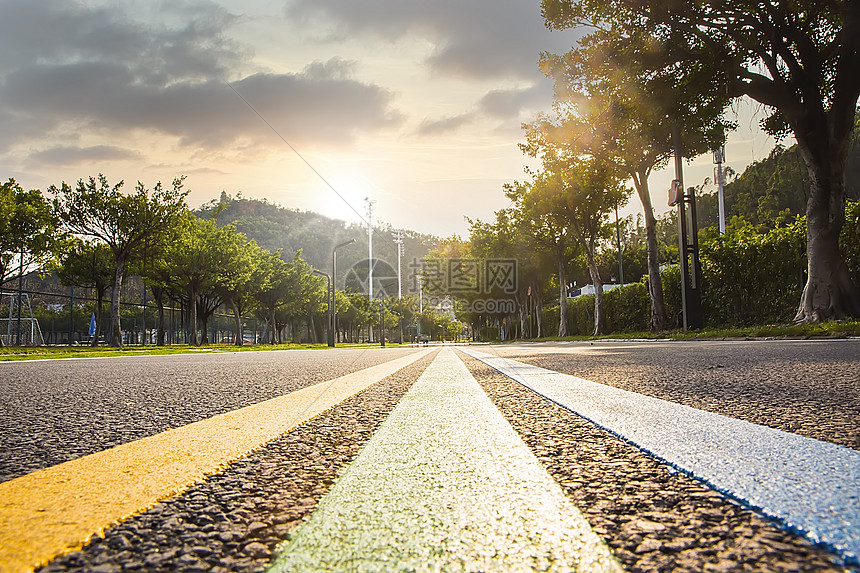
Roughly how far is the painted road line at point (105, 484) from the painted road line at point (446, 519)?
13.6 inches

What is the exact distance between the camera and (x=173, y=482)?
1.21 meters

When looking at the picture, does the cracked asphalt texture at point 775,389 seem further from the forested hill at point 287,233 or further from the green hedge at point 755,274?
the forested hill at point 287,233

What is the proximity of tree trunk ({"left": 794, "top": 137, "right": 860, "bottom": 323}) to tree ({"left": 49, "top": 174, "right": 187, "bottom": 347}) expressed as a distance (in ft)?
91.2

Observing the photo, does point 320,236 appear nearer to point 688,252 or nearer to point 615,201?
point 615,201

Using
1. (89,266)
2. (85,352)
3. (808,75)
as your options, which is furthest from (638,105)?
(89,266)

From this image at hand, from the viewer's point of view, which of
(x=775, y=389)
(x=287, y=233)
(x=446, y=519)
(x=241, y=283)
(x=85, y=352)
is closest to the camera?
(x=446, y=519)

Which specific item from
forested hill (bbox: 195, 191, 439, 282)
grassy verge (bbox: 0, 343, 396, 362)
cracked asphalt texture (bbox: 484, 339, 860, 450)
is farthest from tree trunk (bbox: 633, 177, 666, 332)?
forested hill (bbox: 195, 191, 439, 282)

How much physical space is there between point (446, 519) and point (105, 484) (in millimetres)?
777

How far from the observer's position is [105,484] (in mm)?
1184

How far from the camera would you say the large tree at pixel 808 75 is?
11414mm

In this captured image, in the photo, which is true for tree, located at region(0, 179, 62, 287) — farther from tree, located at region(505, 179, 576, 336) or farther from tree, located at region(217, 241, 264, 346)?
tree, located at region(505, 179, 576, 336)

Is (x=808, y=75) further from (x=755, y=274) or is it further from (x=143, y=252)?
(x=143, y=252)

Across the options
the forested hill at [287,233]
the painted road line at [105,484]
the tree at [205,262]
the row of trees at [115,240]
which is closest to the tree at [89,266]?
the row of trees at [115,240]

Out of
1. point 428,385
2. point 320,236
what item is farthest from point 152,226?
point 320,236
